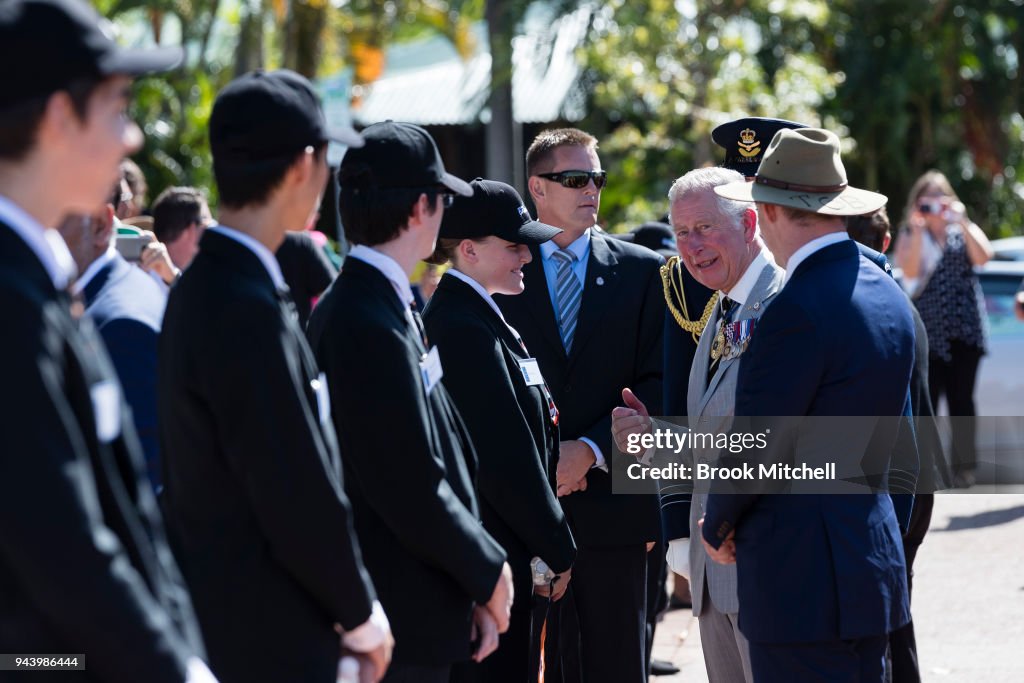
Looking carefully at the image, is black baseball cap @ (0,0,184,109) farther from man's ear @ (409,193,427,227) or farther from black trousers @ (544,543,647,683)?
black trousers @ (544,543,647,683)

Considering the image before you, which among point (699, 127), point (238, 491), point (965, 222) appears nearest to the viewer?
point (238, 491)

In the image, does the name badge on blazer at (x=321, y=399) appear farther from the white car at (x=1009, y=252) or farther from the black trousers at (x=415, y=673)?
the white car at (x=1009, y=252)

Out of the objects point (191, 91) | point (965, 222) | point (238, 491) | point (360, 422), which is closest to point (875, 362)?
point (360, 422)

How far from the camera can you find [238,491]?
259 cm

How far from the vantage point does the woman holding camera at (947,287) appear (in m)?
9.70

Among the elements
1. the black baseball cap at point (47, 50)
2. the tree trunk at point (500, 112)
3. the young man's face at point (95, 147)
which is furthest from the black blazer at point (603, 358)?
the tree trunk at point (500, 112)

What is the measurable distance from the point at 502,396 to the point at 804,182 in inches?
41.6

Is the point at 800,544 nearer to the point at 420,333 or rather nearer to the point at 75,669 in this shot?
the point at 420,333

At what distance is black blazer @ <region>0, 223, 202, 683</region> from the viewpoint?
6.35ft

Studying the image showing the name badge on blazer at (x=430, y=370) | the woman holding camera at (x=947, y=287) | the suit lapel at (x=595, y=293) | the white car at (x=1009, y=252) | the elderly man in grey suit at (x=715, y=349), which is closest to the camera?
the name badge on blazer at (x=430, y=370)

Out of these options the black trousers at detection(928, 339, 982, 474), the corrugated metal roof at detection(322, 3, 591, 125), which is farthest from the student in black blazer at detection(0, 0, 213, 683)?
the corrugated metal roof at detection(322, 3, 591, 125)

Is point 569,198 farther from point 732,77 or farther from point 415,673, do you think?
point 732,77

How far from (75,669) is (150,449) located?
1874 mm

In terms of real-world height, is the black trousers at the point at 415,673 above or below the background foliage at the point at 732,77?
below
